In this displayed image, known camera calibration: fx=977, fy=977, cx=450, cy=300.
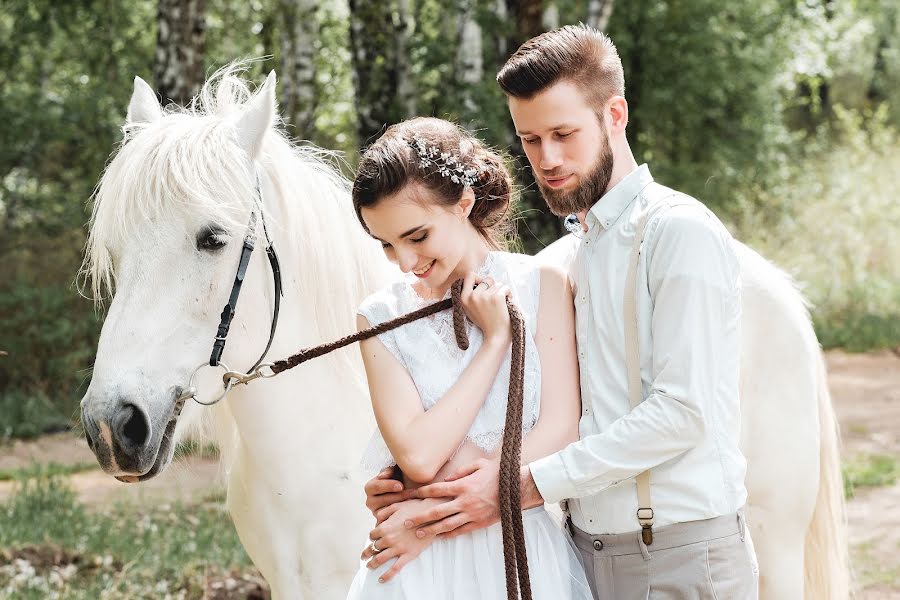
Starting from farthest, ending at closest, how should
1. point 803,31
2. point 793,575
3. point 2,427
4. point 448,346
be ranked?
point 803,31, point 2,427, point 793,575, point 448,346

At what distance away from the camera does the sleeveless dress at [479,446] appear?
6.14ft

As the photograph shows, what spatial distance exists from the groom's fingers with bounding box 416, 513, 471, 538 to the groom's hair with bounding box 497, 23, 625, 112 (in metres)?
0.82

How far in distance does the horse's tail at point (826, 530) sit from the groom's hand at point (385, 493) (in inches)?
60.8

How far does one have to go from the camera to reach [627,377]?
1.86 metres

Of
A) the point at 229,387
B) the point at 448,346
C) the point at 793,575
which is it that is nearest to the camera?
the point at 448,346

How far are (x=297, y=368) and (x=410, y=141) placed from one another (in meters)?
0.81

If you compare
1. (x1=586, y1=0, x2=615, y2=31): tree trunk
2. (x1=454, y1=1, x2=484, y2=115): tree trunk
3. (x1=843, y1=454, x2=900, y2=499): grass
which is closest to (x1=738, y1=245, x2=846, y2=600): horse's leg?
(x1=843, y1=454, x2=900, y2=499): grass

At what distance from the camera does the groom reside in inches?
69.6

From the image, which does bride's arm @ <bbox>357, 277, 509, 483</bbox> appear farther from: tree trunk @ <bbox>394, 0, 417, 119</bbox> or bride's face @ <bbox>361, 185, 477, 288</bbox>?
tree trunk @ <bbox>394, 0, 417, 119</bbox>

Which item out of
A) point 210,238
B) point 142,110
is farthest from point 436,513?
point 142,110

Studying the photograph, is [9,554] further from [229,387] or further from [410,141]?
[410,141]

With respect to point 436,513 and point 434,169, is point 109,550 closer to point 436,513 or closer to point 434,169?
point 436,513

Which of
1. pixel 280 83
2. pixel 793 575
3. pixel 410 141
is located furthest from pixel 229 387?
pixel 280 83

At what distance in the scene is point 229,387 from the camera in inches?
90.9
